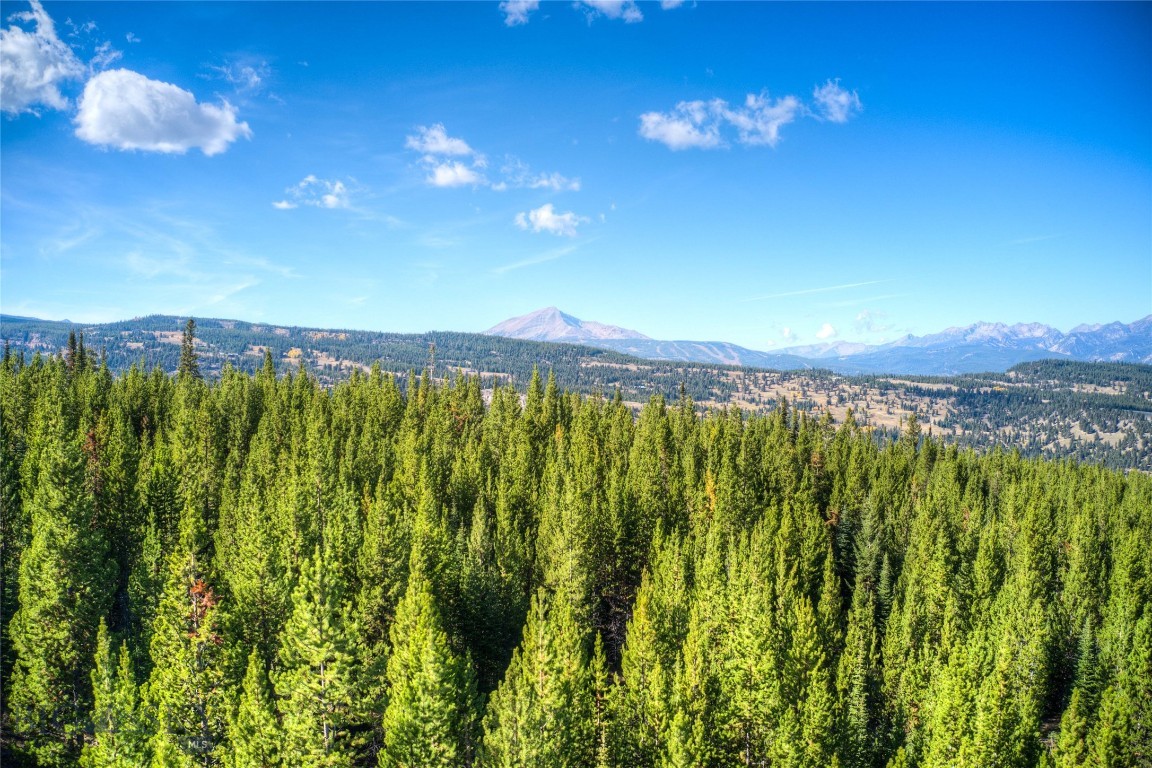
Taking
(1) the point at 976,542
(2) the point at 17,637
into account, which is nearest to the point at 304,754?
(2) the point at 17,637

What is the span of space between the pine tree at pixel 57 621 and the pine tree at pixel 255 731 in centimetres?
1469

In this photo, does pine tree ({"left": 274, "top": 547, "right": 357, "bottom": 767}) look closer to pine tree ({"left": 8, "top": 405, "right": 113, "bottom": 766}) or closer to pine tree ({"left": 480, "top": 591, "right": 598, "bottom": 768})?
pine tree ({"left": 480, "top": 591, "right": 598, "bottom": 768})

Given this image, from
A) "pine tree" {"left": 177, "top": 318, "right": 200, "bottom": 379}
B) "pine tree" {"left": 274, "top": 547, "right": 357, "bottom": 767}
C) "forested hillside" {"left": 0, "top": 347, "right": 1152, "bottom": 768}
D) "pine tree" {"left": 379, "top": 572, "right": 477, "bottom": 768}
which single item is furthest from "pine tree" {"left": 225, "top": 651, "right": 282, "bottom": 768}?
"pine tree" {"left": 177, "top": 318, "right": 200, "bottom": 379}

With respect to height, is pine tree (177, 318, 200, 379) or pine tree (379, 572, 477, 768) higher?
pine tree (177, 318, 200, 379)

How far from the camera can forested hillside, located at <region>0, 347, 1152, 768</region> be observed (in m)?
29.5

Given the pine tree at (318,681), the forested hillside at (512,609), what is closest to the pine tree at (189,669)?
the forested hillside at (512,609)

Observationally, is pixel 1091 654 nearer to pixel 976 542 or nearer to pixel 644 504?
pixel 976 542

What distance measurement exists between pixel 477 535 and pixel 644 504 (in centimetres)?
2415

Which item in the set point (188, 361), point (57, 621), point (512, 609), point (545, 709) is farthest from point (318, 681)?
point (188, 361)

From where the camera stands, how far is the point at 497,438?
93250 millimetres

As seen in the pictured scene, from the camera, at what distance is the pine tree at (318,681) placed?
2703 cm

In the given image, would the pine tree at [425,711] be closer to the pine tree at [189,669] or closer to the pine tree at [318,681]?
the pine tree at [318,681]

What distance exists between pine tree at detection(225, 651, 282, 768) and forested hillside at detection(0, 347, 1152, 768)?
0.45ft

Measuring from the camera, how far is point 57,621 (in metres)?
37.1
